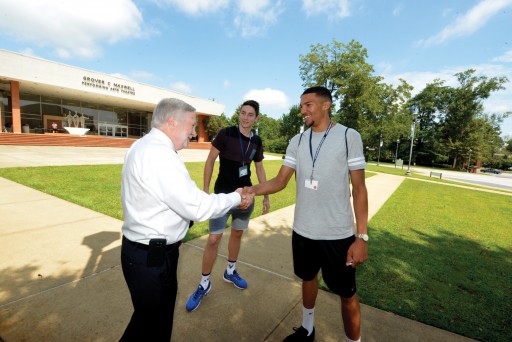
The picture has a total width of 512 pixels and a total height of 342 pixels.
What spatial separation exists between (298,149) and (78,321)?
2.68 meters

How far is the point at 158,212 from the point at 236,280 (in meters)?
2.04

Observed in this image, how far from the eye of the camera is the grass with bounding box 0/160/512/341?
3.03 m

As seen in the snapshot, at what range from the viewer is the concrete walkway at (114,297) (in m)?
2.45

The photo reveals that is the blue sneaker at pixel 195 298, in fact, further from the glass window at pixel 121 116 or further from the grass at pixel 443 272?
the glass window at pixel 121 116

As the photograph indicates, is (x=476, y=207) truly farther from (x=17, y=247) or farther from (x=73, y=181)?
(x=73, y=181)

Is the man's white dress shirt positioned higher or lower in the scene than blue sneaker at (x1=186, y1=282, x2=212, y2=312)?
higher

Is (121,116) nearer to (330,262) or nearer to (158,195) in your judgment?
(158,195)

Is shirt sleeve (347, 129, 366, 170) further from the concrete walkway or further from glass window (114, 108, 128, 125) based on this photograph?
glass window (114, 108, 128, 125)

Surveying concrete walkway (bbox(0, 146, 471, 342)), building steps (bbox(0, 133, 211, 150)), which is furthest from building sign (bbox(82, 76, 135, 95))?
concrete walkway (bbox(0, 146, 471, 342))

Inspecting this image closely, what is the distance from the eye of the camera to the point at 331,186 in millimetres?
2188

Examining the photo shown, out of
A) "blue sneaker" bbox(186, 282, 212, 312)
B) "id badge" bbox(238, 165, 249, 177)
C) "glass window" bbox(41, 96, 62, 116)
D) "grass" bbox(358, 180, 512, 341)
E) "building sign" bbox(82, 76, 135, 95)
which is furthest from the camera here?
"glass window" bbox(41, 96, 62, 116)

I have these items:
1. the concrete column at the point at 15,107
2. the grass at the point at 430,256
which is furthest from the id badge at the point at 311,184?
the concrete column at the point at 15,107

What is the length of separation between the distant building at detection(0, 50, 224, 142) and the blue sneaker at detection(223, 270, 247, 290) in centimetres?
2800

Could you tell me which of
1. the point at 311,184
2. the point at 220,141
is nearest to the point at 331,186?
the point at 311,184
